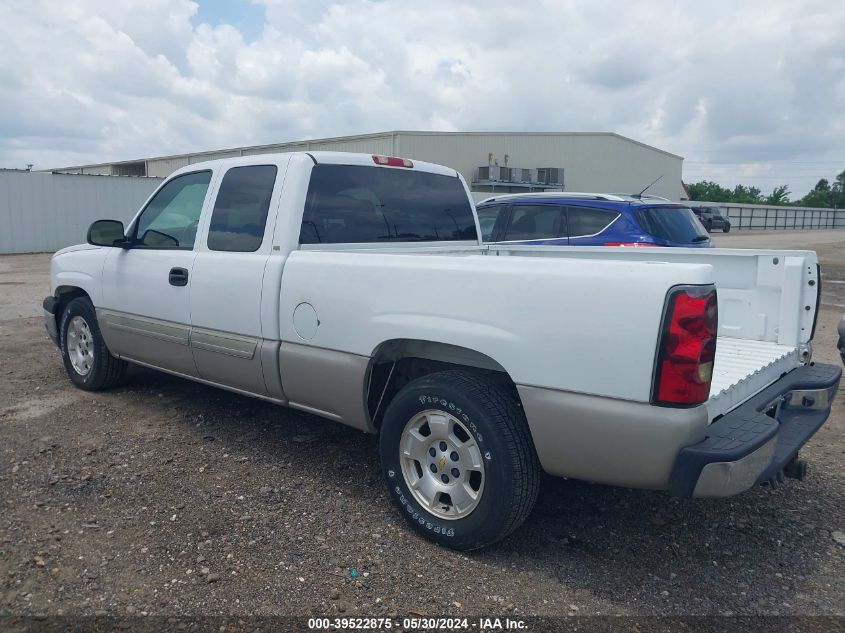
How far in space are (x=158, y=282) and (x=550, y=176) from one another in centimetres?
3224

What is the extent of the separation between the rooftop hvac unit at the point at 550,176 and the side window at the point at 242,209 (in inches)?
1259

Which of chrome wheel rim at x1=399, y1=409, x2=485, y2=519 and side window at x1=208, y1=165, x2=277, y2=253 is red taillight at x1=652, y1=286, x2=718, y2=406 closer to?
chrome wheel rim at x1=399, y1=409, x2=485, y2=519

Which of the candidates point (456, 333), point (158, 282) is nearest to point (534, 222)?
point (158, 282)

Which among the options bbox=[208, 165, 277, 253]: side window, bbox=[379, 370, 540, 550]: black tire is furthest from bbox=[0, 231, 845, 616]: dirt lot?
bbox=[208, 165, 277, 253]: side window

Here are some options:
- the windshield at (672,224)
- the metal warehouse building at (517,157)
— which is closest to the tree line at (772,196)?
the metal warehouse building at (517,157)

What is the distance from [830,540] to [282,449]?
10.5 feet

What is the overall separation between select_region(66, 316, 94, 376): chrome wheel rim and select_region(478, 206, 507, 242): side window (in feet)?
15.2

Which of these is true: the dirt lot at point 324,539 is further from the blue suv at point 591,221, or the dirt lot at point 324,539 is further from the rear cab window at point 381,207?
the blue suv at point 591,221

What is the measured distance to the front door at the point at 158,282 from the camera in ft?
15.3

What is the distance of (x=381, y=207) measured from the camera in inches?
176

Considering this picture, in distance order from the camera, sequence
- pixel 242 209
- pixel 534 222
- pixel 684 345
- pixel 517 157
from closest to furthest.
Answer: pixel 684 345, pixel 242 209, pixel 534 222, pixel 517 157

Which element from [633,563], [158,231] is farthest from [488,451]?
[158,231]

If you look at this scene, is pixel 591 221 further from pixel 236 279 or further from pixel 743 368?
pixel 236 279

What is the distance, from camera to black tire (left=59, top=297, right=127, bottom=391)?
5.62 metres
